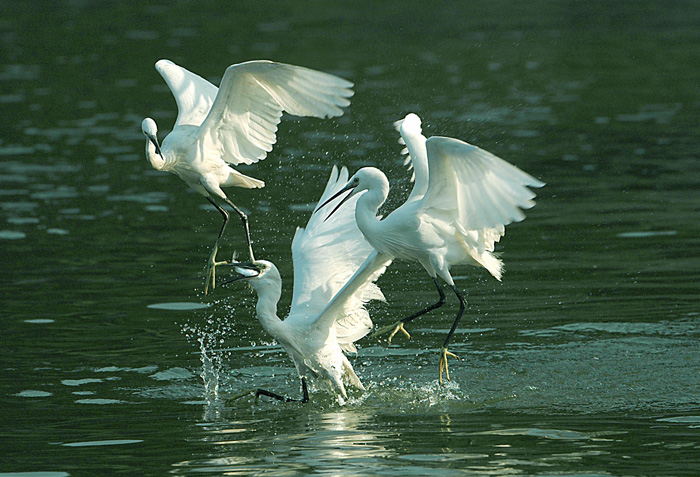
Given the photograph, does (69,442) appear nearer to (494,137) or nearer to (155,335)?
(155,335)

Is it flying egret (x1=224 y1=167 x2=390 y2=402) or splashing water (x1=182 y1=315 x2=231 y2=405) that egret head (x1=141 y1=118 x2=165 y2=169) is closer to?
splashing water (x1=182 y1=315 x2=231 y2=405)

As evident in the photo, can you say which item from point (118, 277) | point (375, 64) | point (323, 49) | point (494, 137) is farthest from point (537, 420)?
point (323, 49)

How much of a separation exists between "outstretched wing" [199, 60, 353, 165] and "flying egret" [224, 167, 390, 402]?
0.73 meters

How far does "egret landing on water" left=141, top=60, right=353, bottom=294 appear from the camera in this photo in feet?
33.0

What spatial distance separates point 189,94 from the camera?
12195 mm

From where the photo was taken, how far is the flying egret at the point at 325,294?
959cm

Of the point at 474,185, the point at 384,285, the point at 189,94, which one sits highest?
the point at 189,94

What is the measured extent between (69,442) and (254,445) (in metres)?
1.33

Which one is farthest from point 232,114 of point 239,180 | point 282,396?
point 282,396

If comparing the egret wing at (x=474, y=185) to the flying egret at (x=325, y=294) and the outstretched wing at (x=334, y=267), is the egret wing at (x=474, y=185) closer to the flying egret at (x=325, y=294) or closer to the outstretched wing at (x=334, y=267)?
the flying egret at (x=325, y=294)

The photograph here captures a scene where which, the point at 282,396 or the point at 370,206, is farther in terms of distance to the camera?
the point at 282,396

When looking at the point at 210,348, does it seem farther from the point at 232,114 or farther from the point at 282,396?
Answer: the point at 232,114

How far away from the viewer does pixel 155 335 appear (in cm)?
1146

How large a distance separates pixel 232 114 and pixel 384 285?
3089mm
